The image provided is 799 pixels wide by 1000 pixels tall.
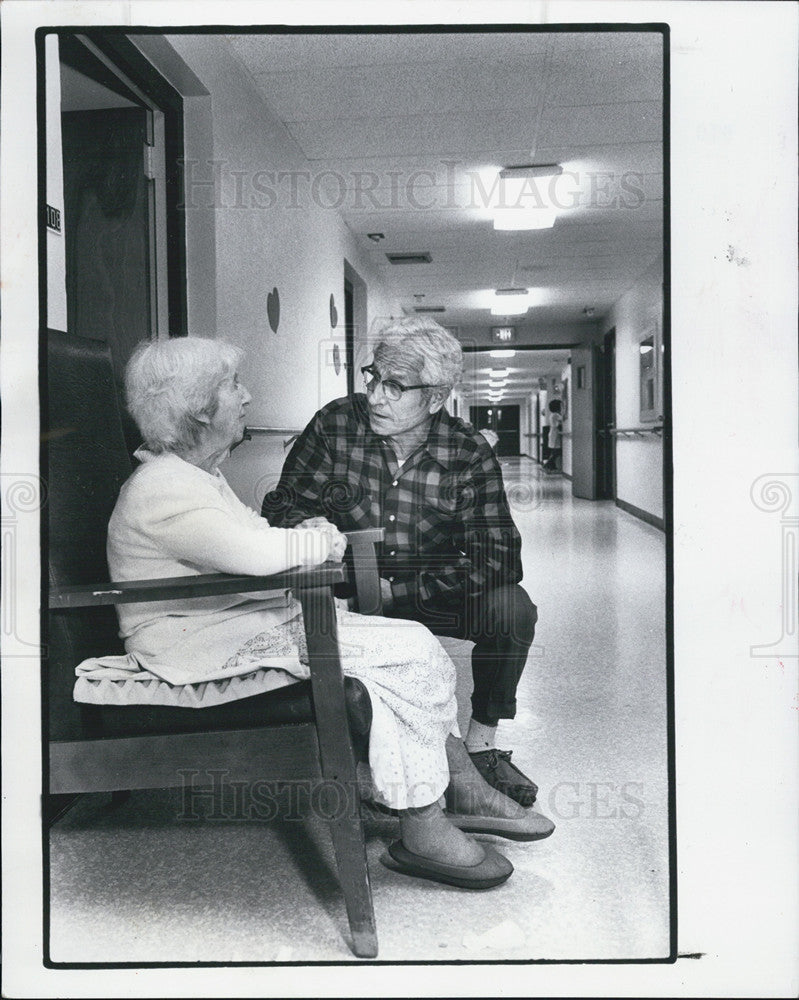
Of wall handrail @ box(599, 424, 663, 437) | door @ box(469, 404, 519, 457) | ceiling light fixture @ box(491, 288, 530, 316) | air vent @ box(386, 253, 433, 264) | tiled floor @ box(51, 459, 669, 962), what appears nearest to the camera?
tiled floor @ box(51, 459, 669, 962)

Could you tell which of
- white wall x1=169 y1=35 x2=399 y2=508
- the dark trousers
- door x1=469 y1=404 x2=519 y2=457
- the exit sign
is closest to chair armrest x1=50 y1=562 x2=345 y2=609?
the dark trousers

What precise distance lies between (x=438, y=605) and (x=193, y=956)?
0.97m

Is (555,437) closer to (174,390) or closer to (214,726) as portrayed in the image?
(174,390)

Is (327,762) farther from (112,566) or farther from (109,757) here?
(112,566)

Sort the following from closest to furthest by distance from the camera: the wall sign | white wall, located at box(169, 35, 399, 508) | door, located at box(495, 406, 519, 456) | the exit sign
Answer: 1. the wall sign
2. white wall, located at box(169, 35, 399, 508)
3. the exit sign
4. door, located at box(495, 406, 519, 456)

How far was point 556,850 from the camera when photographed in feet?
6.44

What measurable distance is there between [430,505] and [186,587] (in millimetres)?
895

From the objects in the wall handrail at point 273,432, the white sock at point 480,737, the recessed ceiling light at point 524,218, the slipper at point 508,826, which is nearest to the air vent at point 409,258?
the recessed ceiling light at point 524,218

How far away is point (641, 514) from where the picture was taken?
918cm

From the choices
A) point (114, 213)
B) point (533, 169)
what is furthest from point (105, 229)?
point (533, 169)

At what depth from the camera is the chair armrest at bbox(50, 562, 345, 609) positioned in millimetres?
1476

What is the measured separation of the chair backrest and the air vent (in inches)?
222

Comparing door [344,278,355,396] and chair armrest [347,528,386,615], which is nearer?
chair armrest [347,528,386,615]

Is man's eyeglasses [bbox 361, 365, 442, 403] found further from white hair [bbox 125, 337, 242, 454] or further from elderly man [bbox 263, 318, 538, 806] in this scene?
white hair [bbox 125, 337, 242, 454]
